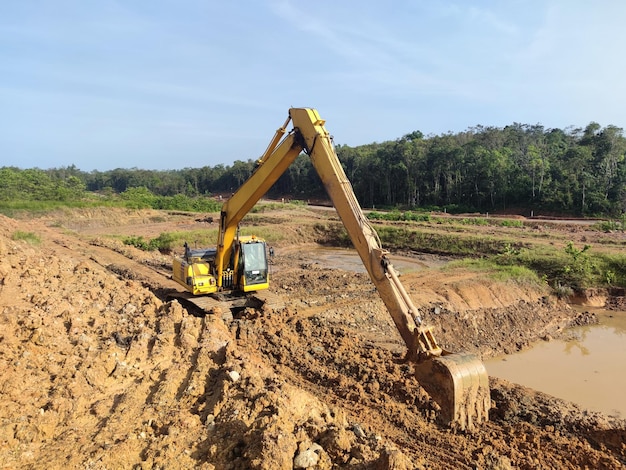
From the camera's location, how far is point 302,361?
341 inches

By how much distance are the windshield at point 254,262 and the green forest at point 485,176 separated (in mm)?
34578

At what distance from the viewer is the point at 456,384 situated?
542 centimetres

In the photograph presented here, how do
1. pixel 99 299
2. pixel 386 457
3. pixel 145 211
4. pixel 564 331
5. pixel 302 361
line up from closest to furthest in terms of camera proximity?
pixel 386 457 → pixel 302 361 → pixel 99 299 → pixel 564 331 → pixel 145 211

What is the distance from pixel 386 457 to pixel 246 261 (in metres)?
7.22

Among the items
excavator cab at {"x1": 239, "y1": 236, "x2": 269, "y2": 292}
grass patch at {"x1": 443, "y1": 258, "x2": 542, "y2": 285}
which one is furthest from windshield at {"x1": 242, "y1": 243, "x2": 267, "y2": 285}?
grass patch at {"x1": 443, "y1": 258, "x2": 542, "y2": 285}

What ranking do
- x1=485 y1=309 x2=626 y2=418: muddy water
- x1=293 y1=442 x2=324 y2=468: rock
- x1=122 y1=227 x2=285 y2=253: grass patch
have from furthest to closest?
x1=122 y1=227 x2=285 y2=253: grass patch < x1=485 y1=309 x2=626 y2=418: muddy water < x1=293 y1=442 x2=324 y2=468: rock

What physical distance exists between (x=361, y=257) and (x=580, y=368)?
7384 mm

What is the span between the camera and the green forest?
37.8m

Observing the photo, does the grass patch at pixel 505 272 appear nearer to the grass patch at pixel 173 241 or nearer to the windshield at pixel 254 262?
the windshield at pixel 254 262

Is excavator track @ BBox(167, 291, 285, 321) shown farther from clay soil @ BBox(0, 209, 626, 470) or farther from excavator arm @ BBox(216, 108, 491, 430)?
excavator arm @ BBox(216, 108, 491, 430)

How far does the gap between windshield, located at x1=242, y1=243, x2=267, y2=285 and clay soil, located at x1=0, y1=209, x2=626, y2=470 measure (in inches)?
33.7

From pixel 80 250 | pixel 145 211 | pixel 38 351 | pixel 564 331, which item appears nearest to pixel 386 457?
pixel 38 351

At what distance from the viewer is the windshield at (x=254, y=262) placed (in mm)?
10883

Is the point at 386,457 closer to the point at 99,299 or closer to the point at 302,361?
the point at 302,361
